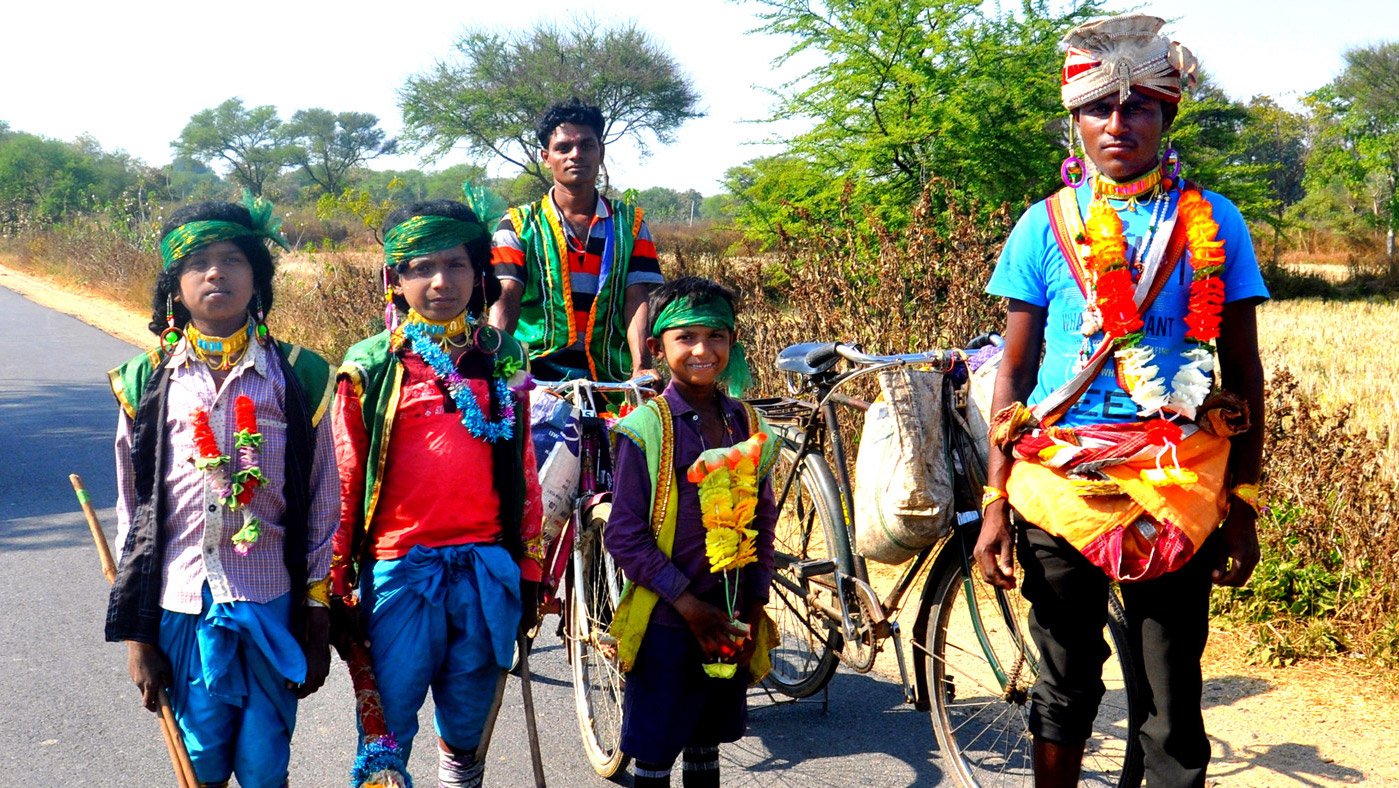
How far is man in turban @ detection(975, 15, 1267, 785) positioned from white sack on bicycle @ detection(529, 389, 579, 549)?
1496 millimetres

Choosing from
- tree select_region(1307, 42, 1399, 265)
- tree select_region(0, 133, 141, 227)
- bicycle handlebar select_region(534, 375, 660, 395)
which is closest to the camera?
bicycle handlebar select_region(534, 375, 660, 395)

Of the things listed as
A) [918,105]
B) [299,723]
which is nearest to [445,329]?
[299,723]

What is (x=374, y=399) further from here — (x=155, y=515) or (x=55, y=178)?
(x=55, y=178)

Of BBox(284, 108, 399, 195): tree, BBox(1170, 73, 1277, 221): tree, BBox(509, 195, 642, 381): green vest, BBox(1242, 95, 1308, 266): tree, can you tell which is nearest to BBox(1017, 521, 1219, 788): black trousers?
BBox(509, 195, 642, 381): green vest

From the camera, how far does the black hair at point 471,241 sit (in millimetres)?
3213

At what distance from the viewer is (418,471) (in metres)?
3.08

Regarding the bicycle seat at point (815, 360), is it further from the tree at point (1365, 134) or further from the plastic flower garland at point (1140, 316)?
the tree at point (1365, 134)

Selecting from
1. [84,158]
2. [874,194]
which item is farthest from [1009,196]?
[84,158]

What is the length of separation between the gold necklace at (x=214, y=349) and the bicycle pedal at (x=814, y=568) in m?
2.00

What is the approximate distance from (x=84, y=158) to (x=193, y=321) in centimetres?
6018

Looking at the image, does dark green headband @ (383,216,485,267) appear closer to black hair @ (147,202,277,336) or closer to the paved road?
black hair @ (147,202,277,336)

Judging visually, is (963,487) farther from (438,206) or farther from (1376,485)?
(1376,485)

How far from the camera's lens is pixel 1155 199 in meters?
2.75

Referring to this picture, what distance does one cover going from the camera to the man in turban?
267cm
